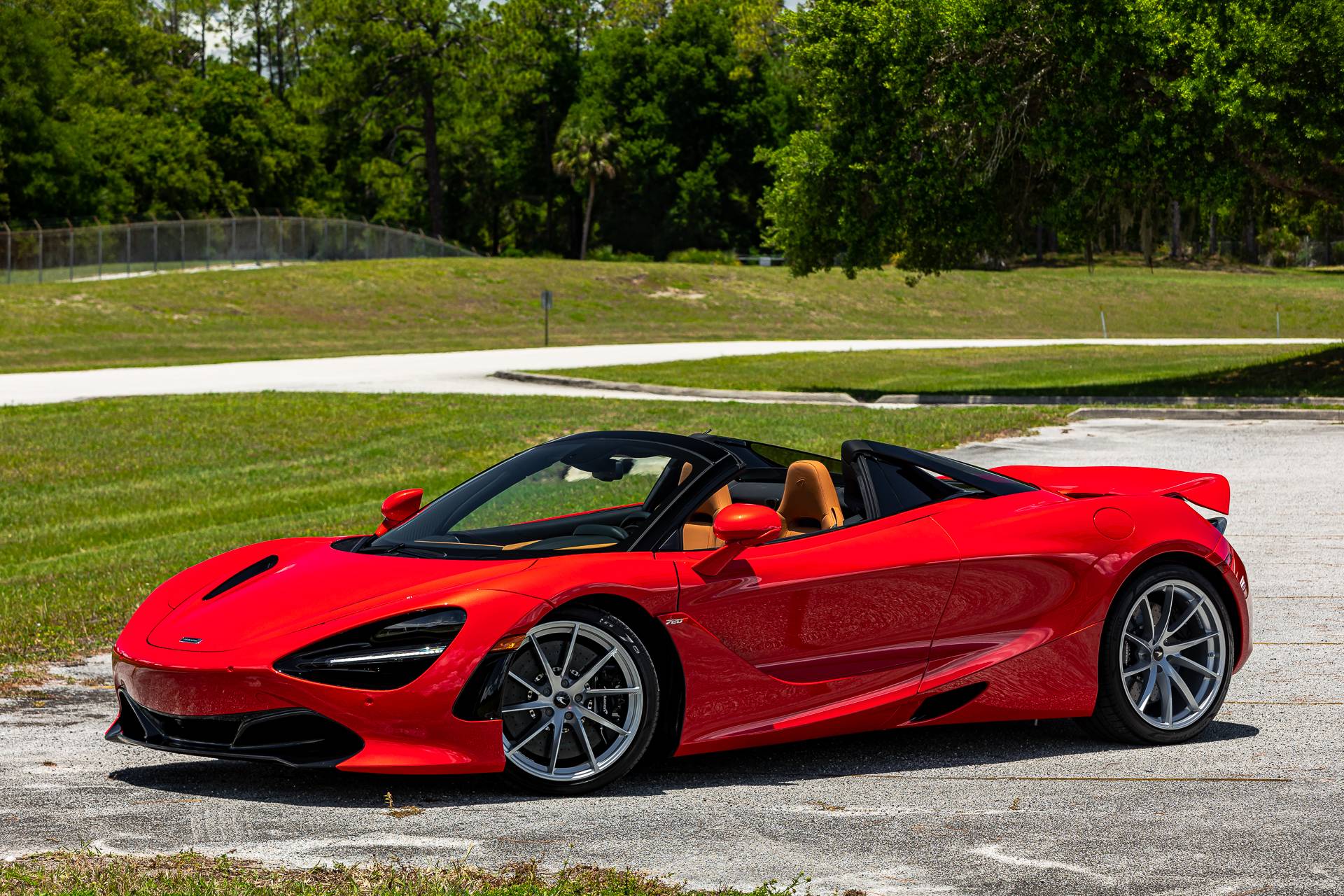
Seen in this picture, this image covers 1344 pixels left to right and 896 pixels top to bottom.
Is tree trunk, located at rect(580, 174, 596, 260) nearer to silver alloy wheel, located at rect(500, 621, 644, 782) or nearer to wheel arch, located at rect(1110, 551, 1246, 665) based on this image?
wheel arch, located at rect(1110, 551, 1246, 665)

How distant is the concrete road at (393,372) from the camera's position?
103ft

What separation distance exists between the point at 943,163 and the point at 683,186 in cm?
6420

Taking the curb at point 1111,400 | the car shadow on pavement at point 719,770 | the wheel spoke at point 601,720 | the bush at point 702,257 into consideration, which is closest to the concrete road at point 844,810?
the car shadow on pavement at point 719,770

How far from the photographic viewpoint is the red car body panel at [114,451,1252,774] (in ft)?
17.7

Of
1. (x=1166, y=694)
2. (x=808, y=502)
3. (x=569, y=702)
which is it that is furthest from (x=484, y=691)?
(x=1166, y=694)

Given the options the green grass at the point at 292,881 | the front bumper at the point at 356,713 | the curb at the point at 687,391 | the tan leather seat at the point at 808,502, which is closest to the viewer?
the green grass at the point at 292,881

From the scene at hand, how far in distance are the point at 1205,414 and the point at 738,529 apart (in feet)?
67.3

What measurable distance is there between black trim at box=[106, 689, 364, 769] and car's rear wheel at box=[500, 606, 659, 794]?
56cm

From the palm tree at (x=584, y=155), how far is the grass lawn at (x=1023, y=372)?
158 feet

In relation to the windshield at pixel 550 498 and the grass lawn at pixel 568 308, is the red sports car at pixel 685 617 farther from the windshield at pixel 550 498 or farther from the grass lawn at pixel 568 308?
the grass lawn at pixel 568 308

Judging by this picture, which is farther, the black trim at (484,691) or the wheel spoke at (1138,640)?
the wheel spoke at (1138,640)

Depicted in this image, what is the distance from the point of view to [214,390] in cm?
3080

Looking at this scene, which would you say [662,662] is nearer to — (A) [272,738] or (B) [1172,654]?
(A) [272,738]

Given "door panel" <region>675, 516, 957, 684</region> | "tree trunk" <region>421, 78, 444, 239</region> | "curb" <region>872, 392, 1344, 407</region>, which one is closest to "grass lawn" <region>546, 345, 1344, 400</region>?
"curb" <region>872, 392, 1344, 407</region>
